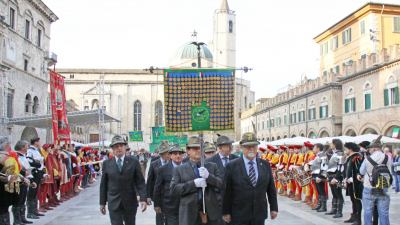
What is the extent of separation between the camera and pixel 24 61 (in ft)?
116

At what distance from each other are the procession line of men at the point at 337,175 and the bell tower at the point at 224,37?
8336cm

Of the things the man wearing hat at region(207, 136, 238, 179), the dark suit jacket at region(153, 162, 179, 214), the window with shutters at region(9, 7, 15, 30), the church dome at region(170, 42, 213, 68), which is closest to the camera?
the dark suit jacket at region(153, 162, 179, 214)

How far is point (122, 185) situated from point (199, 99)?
2.24 metres

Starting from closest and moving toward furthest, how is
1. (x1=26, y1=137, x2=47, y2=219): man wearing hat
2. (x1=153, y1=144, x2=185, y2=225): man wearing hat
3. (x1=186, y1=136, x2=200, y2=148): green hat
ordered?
(x1=186, y1=136, x2=200, y2=148): green hat < (x1=153, y1=144, x2=185, y2=225): man wearing hat < (x1=26, y1=137, x2=47, y2=219): man wearing hat

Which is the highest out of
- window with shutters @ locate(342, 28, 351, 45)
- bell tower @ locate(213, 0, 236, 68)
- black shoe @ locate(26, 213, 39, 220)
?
bell tower @ locate(213, 0, 236, 68)

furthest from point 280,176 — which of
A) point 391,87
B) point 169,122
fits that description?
point 391,87

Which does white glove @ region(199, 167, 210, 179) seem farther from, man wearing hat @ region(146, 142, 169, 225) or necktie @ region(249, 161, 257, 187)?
man wearing hat @ region(146, 142, 169, 225)

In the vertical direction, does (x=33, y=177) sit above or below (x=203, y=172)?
below

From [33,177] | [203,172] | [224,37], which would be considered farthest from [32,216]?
A: [224,37]

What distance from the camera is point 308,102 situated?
158ft

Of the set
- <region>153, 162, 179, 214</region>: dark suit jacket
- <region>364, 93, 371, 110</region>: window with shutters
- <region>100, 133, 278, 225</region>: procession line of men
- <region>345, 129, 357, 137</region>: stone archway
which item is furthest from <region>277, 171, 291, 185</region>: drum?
<region>345, 129, 357, 137</region>: stone archway

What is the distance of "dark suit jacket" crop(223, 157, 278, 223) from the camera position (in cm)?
653

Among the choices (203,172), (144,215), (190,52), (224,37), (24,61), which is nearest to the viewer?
(203,172)

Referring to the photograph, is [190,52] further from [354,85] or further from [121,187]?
[121,187]
